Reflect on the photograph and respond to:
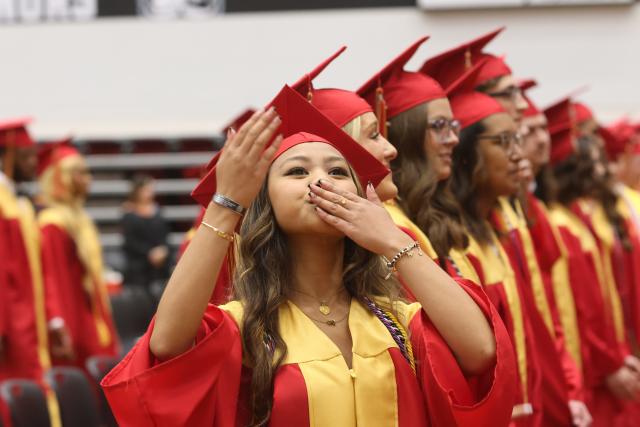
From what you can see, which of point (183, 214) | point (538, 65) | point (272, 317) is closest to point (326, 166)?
point (272, 317)

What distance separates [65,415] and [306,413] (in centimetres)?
305

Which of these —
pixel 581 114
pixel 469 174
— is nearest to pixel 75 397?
pixel 469 174

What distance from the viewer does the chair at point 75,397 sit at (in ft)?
18.1

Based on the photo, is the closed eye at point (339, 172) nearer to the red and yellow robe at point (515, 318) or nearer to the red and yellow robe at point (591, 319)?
the red and yellow robe at point (515, 318)

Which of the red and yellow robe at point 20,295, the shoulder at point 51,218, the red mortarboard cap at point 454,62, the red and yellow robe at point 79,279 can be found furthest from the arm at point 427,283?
the shoulder at point 51,218

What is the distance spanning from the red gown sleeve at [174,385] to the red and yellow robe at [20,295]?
512 centimetres

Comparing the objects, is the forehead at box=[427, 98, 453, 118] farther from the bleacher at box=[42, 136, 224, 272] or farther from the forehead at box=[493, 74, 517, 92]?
the bleacher at box=[42, 136, 224, 272]

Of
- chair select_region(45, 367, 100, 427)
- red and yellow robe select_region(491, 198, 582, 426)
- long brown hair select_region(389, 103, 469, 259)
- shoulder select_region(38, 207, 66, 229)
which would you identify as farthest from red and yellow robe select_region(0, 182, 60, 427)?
long brown hair select_region(389, 103, 469, 259)

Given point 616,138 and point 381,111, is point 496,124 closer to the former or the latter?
point 381,111

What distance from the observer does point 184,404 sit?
8.18 ft

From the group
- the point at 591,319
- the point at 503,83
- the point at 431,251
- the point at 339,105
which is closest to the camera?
the point at 339,105

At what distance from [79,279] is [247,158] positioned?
6.24 metres

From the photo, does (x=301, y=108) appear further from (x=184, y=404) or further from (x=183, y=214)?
(x=183, y=214)

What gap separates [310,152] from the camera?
2811 millimetres
